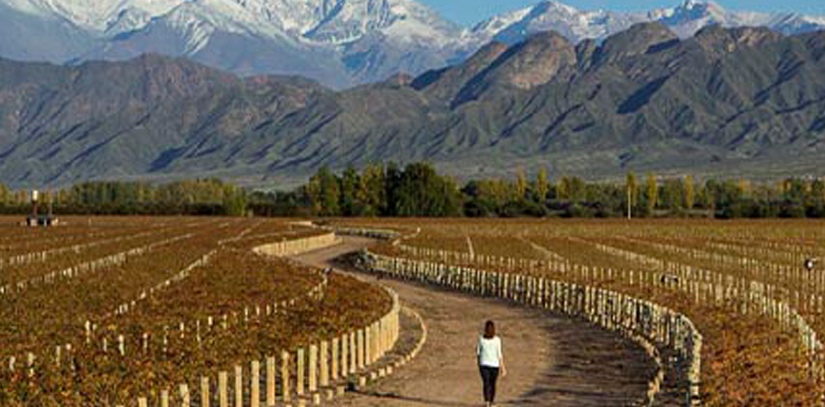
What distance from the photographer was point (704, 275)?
240ft

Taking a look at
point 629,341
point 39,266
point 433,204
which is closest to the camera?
point 629,341

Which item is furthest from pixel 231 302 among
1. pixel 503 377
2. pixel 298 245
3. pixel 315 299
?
pixel 298 245

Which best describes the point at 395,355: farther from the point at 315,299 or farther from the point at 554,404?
the point at 315,299

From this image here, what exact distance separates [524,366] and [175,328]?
1024 cm

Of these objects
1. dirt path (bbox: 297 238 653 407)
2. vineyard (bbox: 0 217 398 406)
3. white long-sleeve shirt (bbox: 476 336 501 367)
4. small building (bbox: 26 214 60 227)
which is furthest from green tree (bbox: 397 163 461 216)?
white long-sleeve shirt (bbox: 476 336 501 367)

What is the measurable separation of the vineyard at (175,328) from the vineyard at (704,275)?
25.8ft

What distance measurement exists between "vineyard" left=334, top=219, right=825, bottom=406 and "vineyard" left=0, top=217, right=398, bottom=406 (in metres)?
7.86

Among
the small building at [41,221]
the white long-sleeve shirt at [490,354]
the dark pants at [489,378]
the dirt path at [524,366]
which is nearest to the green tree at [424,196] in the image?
A: the small building at [41,221]

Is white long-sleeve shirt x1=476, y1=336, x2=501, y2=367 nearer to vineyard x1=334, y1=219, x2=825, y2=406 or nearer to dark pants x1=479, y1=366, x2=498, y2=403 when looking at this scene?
dark pants x1=479, y1=366, x2=498, y2=403

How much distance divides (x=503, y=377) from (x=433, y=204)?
531 ft

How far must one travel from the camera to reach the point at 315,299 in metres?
53.4

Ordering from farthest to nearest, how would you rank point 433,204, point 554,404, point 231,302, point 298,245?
1. point 433,204
2. point 298,245
3. point 231,302
4. point 554,404

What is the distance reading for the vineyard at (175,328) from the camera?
101 feet

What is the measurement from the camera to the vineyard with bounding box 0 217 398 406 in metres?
30.9
